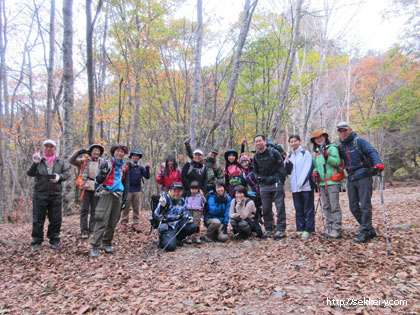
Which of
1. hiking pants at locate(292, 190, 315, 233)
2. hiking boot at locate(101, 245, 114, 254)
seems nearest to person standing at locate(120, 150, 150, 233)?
hiking boot at locate(101, 245, 114, 254)

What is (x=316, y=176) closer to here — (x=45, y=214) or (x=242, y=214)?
(x=242, y=214)

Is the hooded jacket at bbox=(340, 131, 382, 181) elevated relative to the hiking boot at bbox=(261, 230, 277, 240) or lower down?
elevated

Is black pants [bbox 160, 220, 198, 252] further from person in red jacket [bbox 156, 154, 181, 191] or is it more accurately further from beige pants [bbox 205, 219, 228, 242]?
person in red jacket [bbox 156, 154, 181, 191]

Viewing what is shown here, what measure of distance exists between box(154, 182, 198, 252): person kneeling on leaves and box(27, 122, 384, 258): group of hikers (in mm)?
20

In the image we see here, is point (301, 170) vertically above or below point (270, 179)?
above

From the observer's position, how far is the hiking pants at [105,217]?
483cm

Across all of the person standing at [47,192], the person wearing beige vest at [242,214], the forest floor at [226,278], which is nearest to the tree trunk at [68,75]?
the person standing at [47,192]

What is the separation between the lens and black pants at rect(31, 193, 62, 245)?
500 centimetres

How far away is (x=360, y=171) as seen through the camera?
15.0 ft

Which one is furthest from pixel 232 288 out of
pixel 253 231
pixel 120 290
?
pixel 253 231

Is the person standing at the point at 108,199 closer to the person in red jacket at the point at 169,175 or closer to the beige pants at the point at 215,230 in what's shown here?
the person in red jacket at the point at 169,175

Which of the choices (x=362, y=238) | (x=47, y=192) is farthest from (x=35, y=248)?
(x=362, y=238)

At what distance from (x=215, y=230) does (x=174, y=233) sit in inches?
37.7

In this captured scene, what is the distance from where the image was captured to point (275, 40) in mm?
12430
